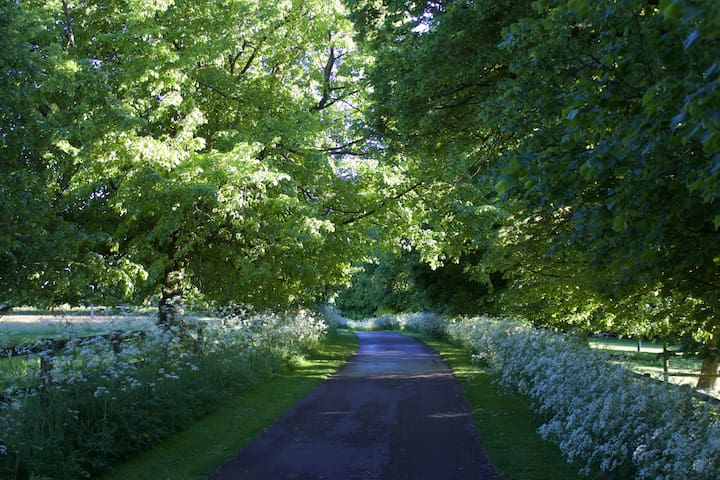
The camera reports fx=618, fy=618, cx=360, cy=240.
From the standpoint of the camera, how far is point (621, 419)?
7.21 m

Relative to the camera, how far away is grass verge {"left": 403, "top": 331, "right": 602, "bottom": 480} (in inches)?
309

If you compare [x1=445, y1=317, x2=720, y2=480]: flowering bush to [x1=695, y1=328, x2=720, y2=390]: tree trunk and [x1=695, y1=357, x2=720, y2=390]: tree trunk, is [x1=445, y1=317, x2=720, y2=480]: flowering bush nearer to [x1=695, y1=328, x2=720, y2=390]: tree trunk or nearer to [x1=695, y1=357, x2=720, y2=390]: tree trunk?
[x1=695, y1=328, x2=720, y2=390]: tree trunk

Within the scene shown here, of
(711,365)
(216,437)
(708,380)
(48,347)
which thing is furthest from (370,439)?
(711,365)

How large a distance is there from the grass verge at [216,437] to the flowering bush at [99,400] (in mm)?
270

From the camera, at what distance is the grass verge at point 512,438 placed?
784 cm

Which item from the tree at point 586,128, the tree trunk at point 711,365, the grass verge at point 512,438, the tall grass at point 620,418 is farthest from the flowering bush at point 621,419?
the tree at point 586,128

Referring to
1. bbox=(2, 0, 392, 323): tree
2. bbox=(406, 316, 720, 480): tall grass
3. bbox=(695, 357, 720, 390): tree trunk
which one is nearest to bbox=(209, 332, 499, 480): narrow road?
bbox=(406, 316, 720, 480): tall grass

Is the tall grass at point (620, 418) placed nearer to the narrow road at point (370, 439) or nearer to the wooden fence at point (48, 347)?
the narrow road at point (370, 439)

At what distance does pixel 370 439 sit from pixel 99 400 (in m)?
4.05

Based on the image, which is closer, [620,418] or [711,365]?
[620,418]

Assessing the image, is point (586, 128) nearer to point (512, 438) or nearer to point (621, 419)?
point (621, 419)

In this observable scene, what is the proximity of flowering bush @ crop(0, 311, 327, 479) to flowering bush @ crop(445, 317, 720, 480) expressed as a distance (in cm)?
589

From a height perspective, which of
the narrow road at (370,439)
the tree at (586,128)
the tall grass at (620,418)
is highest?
the tree at (586,128)

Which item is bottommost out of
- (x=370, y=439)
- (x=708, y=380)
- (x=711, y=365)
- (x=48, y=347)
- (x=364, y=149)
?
(x=370, y=439)
